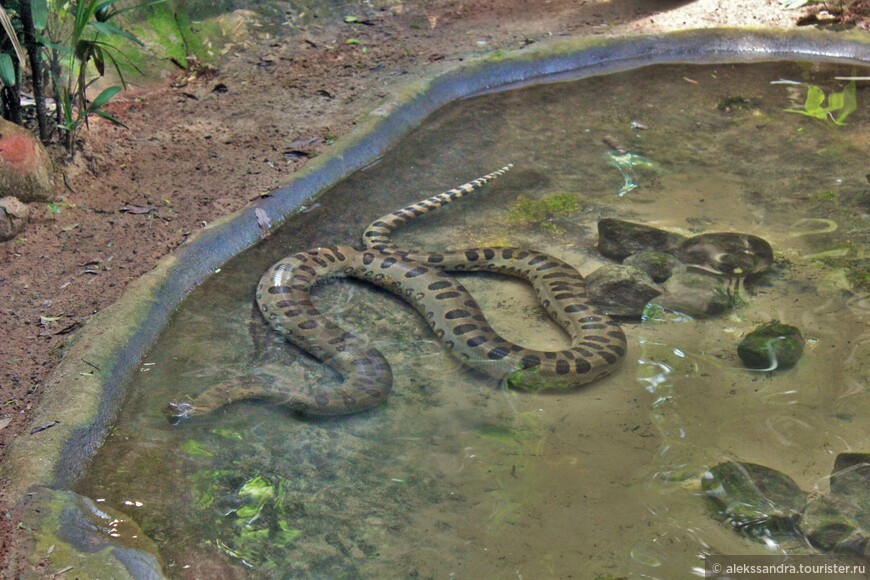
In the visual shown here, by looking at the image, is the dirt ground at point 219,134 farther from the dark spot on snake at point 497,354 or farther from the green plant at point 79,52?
the dark spot on snake at point 497,354

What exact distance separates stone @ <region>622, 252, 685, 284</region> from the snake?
418 millimetres

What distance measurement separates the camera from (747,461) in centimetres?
445

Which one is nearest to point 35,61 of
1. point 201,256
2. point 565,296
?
point 201,256

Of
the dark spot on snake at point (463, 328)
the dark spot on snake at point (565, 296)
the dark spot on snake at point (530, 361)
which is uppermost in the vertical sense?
the dark spot on snake at point (463, 328)

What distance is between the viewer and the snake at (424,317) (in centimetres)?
499

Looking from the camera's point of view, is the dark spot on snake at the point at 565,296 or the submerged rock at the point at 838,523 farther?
the dark spot on snake at the point at 565,296

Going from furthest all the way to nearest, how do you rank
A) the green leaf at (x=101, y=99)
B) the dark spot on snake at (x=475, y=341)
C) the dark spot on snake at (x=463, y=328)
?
the green leaf at (x=101, y=99), the dark spot on snake at (x=463, y=328), the dark spot on snake at (x=475, y=341)

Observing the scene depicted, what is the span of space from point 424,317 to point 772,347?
2244 millimetres

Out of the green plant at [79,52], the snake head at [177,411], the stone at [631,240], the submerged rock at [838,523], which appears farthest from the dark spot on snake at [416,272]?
the submerged rock at [838,523]

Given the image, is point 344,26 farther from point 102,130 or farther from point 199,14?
point 102,130

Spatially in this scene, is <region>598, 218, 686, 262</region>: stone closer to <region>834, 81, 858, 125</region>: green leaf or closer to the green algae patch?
the green algae patch

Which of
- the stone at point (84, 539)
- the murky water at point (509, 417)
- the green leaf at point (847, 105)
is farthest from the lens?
the green leaf at point (847, 105)

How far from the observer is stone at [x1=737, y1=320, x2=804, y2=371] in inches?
205

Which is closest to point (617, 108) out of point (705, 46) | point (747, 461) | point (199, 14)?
point (705, 46)
